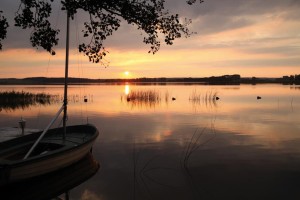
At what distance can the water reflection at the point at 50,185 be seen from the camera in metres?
10.8

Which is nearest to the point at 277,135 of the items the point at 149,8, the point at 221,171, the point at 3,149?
the point at 221,171

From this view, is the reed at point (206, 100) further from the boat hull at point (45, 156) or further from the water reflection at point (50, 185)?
the water reflection at point (50, 185)

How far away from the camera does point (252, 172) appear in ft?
42.2

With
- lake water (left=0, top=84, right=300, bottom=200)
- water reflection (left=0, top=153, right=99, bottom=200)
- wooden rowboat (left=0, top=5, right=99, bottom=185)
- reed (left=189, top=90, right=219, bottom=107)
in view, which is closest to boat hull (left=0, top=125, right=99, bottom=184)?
wooden rowboat (left=0, top=5, right=99, bottom=185)

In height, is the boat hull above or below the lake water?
above

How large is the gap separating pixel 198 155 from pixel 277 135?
7602 millimetres

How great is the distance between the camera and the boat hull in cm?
972

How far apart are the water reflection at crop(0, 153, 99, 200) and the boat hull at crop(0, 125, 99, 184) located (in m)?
0.54

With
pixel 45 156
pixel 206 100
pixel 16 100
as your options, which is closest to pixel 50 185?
pixel 45 156

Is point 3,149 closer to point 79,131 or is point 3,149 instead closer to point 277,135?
point 79,131

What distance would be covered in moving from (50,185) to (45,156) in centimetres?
168

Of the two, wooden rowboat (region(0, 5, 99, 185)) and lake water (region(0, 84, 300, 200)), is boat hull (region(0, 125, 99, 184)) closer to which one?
wooden rowboat (region(0, 5, 99, 185))

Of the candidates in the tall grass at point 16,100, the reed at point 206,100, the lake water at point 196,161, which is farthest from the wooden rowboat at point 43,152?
the reed at point 206,100

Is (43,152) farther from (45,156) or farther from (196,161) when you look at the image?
(196,161)
